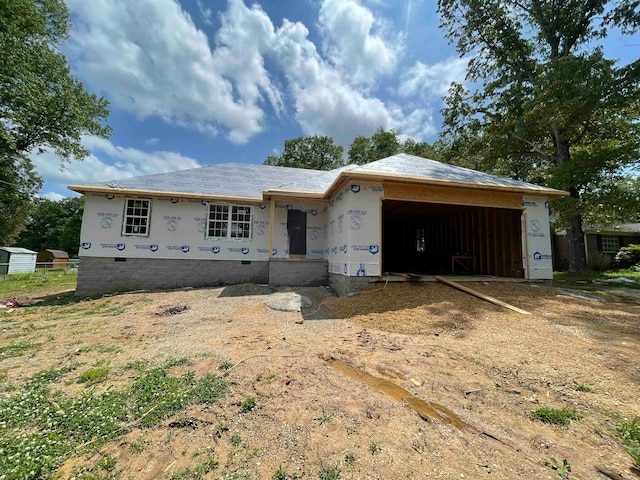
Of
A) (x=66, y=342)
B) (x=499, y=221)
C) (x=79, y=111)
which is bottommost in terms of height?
(x=66, y=342)

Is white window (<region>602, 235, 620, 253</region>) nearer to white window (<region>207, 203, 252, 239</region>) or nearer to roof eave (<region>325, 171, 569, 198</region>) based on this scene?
roof eave (<region>325, 171, 569, 198</region>)

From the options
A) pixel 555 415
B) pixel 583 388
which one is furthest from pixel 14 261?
pixel 583 388

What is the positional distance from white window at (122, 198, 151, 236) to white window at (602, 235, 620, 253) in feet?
86.9

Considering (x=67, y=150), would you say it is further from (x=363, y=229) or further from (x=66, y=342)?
(x=363, y=229)

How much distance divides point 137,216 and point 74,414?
9025 mm

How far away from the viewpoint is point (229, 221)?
414 inches

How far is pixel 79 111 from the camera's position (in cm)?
1553

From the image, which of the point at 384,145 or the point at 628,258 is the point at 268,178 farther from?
the point at 628,258

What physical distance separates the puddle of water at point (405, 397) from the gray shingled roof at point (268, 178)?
492 cm

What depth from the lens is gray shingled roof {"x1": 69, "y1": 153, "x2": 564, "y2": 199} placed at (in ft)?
26.5

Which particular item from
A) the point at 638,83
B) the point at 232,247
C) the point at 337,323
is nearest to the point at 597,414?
the point at 337,323

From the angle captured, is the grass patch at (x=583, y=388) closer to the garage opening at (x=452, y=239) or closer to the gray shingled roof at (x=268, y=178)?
the gray shingled roof at (x=268, y=178)

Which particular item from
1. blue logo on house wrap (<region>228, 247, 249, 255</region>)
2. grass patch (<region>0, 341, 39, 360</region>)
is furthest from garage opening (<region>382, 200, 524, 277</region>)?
grass patch (<region>0, 341, 39, 360</region>)

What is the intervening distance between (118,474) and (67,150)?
20946mm
